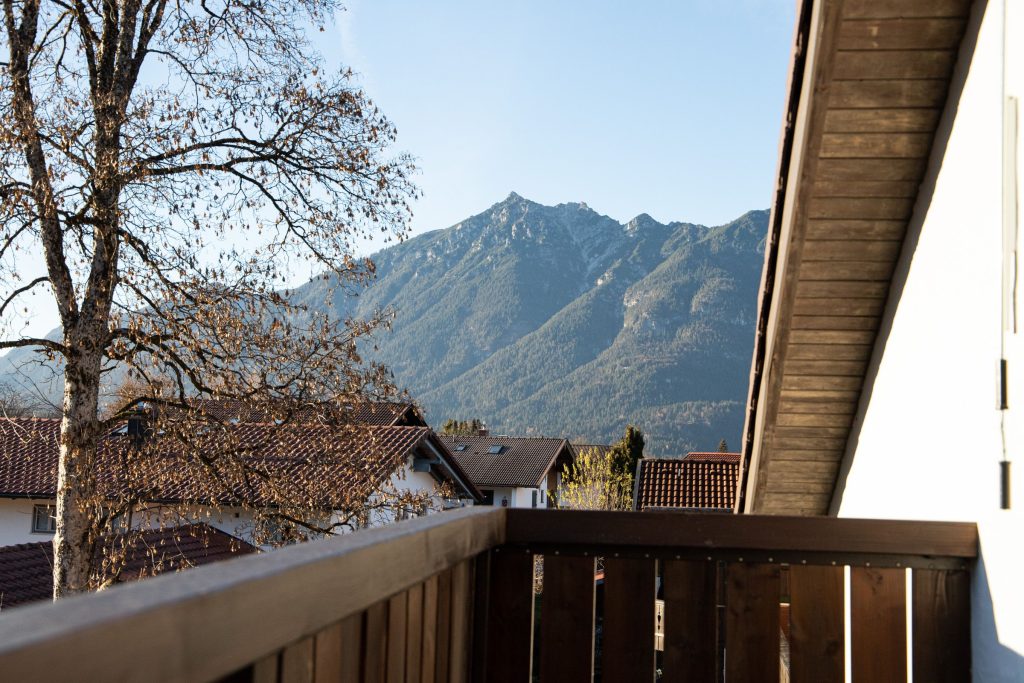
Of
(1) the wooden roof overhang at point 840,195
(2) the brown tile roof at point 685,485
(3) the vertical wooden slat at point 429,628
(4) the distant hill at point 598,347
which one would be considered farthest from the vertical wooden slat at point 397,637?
(4) the distant hill at point 598,347

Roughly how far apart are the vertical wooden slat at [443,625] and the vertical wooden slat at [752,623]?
784 mm

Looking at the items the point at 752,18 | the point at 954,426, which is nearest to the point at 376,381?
the point at 752,18

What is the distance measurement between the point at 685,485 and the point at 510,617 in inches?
999

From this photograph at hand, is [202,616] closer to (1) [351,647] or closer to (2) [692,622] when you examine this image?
(1) [351,647]

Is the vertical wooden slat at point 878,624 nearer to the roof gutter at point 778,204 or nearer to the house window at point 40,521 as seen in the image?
the roof gutter at point 778,204

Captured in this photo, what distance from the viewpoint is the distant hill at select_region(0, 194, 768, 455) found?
127m

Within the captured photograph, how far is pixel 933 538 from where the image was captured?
8.42 ft

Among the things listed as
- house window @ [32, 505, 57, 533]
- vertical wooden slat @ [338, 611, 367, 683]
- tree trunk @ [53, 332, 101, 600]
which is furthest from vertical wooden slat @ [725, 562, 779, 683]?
house window @ [32, 505, 57, 533]

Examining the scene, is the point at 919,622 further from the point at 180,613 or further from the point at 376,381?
the point at 376,381

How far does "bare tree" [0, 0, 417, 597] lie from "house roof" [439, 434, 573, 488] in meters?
39.9

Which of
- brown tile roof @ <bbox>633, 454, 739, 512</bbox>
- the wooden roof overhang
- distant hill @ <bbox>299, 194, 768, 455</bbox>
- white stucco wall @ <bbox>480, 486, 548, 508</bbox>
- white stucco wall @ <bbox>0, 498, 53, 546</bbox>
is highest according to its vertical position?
distant hill @ <bbox>299, 194, 768, 455</bbox>

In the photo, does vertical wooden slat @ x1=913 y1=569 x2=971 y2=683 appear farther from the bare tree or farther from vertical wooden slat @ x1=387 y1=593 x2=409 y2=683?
the bare tree

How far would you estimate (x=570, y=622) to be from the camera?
2564mm

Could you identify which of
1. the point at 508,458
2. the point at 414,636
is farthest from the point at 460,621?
the point at 508,458
